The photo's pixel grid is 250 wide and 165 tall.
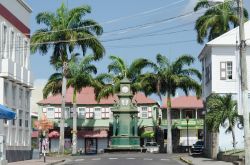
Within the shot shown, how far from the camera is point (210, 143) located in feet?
160

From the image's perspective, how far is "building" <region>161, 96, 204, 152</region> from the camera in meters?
82.4

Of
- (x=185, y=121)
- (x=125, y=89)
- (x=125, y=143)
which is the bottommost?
(x=125, y=143)

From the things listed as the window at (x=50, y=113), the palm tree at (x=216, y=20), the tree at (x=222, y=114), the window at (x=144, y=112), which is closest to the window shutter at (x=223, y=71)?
the tree at (x=222, y=114)

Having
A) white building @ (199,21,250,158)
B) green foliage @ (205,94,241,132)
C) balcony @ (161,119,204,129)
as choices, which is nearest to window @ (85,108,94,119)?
balcony @ (161,119,204,129)

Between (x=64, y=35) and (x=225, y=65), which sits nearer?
(x=225, y=65)

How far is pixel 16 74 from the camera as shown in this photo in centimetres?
4250

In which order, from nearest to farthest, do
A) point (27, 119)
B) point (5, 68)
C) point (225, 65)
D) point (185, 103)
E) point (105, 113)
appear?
1. point (5, 68)
2. point (225, 65)
3. point (27, 119)
4. point (105, 113)
5. point (185, 103)

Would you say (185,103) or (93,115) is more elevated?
(185,103)

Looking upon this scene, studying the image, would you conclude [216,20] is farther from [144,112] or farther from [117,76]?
[144,112]

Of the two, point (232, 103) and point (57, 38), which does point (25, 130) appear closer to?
point (57, 38)

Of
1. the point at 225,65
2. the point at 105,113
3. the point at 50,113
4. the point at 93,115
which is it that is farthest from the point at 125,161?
the point at 50,113

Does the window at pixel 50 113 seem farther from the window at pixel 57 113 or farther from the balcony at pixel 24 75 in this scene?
the balcony at pixel 24 75

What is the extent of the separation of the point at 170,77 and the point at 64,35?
13696 millimetres

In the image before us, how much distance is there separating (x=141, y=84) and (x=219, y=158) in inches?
957
